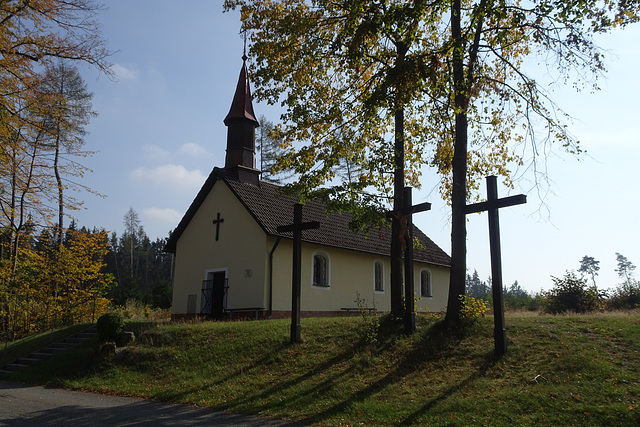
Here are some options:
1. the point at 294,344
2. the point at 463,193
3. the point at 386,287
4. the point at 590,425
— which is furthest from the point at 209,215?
the point at 590,425

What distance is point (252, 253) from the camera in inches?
733

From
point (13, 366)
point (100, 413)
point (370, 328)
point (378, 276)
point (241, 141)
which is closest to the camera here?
point (100, 413)

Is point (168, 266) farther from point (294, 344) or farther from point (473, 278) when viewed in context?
point (473, 278)

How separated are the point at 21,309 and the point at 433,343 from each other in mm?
16495

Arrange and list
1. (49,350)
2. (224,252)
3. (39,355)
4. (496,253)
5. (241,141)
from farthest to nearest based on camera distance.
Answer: (241,141)
(224,252)
(49,350)
(39,355)
(496,253)

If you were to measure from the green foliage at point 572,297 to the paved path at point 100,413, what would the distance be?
43.9ft

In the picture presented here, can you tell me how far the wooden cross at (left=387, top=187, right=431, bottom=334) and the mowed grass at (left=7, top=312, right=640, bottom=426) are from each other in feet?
1.28

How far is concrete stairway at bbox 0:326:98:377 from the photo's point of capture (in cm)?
1427

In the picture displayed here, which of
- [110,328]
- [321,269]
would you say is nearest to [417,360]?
[110,328]

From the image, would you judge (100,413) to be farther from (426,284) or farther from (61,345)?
(426,284)

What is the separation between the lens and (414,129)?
13.5 metres

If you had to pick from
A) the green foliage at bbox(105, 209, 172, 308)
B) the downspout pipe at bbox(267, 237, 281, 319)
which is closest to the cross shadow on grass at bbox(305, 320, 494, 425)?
the downspout pipe at bbox(267, 237, 281, 319)

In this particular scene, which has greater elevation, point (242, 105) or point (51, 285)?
point (242, 105)

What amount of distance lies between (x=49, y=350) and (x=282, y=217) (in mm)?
9146
